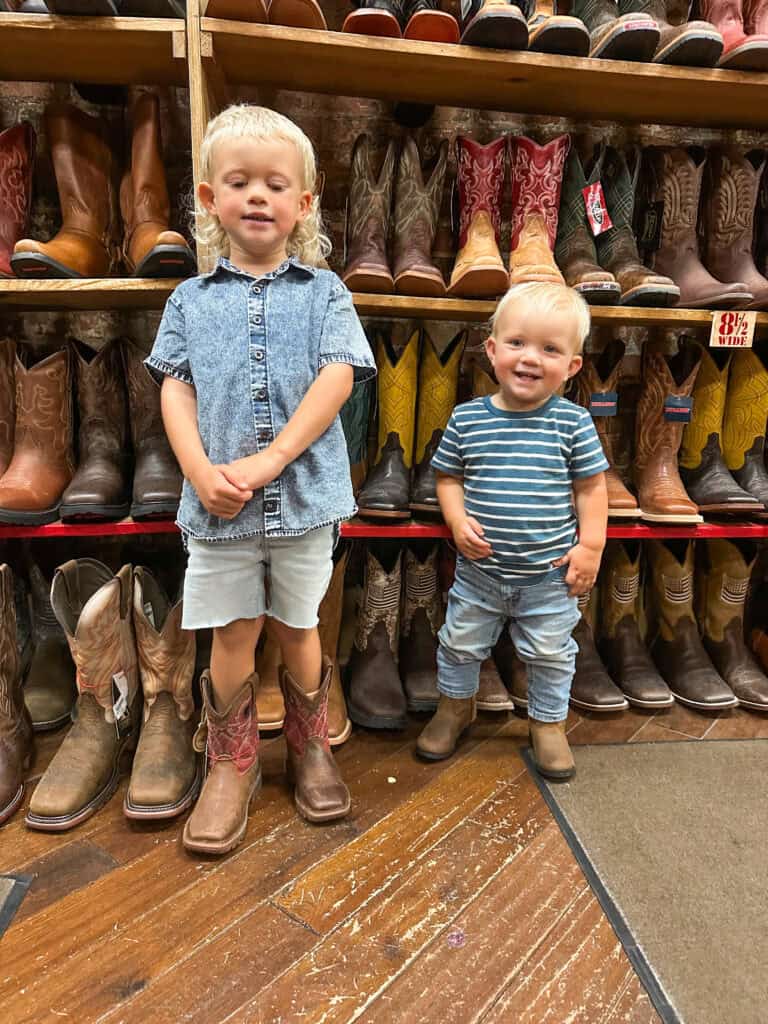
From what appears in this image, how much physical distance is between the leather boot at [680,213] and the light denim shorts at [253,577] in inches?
46.1

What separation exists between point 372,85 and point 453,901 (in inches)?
70.2

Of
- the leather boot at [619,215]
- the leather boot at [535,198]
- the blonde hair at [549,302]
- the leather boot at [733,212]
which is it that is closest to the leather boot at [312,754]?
the blonde hair at [549,302]

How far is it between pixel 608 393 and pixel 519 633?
2.25 ft

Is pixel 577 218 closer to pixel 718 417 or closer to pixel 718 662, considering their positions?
pixel 718 417

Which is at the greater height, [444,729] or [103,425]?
[103,425]

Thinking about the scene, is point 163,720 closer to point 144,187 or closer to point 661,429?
point 144,187

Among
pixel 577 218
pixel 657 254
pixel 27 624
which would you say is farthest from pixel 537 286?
pixel 27 624

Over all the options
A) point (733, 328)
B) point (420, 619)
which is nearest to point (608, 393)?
point (733, 328)

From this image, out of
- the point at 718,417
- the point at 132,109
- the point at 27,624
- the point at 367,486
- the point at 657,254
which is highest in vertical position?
the point at 132,109

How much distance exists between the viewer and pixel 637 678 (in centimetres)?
171

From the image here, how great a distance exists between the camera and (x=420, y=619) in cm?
171

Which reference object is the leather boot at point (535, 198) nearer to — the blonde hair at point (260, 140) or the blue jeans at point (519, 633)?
the blonde hair at point (260, 140)

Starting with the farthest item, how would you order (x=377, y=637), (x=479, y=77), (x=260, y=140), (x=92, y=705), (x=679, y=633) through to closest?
(x=679, y=633) < (x=377, y=637) < (x=479, y=77) < (x=92, y=705) < (x=260, y=140)

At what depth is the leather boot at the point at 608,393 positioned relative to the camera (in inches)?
62.4
